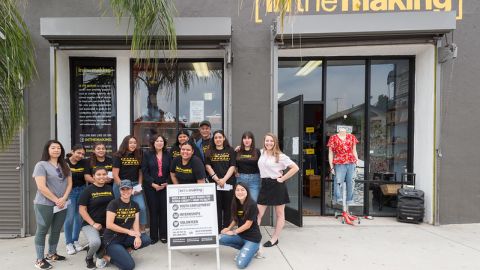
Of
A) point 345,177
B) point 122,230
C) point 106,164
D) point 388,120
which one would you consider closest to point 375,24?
point 388,120

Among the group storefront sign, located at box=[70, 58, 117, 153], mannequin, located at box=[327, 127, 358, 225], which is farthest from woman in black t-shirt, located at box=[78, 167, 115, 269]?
mannequin, located at box=[327, 127, 358, 225]

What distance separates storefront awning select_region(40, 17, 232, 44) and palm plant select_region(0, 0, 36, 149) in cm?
219

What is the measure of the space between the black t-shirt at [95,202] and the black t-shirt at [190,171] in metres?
1.05

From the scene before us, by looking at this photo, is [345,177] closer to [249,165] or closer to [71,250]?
[249,165]

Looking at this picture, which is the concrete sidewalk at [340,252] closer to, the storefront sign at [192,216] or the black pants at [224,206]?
the storefront sign at [192,216]

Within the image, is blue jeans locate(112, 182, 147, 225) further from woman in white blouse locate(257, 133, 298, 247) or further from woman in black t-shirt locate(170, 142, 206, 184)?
woman in white blouse locate(257, 133, 298, 247)

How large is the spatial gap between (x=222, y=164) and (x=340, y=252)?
2213 mm

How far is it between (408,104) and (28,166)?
7.70m

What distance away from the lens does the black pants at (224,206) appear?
4871mm

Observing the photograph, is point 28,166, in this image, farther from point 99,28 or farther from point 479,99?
point 479,99

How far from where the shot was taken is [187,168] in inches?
177

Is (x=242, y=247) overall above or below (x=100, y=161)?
below

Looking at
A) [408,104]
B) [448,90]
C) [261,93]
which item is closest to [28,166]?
[261,93]

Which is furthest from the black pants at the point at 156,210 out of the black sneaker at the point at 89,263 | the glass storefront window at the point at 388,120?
the glass storefront window at the point at 388,120
